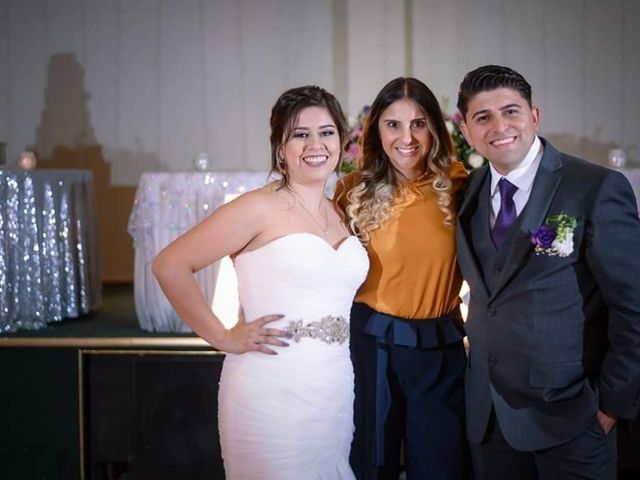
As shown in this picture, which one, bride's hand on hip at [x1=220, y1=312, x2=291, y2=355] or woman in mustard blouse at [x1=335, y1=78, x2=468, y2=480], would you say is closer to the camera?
bride's hand on hip at [x1=220, y1=312, x2=291, y2=355]

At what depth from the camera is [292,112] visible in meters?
2.58

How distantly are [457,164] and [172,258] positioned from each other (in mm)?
1115

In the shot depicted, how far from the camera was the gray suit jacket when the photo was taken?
2.19 metres

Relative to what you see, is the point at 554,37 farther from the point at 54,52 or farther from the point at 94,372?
the point at 94,372

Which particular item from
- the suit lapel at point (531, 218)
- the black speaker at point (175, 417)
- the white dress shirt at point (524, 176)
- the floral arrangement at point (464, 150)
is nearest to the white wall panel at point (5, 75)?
the black speaker at point (175, 417)

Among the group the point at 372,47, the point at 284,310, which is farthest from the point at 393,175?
the point at 372,47

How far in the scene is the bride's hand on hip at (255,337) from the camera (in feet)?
8.14

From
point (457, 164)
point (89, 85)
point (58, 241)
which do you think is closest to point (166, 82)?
point (89, 85)

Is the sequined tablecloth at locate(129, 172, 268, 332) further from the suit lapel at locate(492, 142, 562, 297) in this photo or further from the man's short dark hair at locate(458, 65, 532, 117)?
the suit lapel at locate(492, 142, 562, 297)

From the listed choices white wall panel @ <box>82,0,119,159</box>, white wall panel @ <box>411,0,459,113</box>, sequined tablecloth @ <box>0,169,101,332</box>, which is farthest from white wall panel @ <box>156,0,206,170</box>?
white wall panel @ <box>411,0,459,113</box>

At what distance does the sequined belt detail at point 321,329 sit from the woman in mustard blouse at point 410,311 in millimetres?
194

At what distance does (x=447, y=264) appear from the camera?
8.87 feet

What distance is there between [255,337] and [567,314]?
955 millimetres

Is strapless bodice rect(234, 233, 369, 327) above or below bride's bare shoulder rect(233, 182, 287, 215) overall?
below
